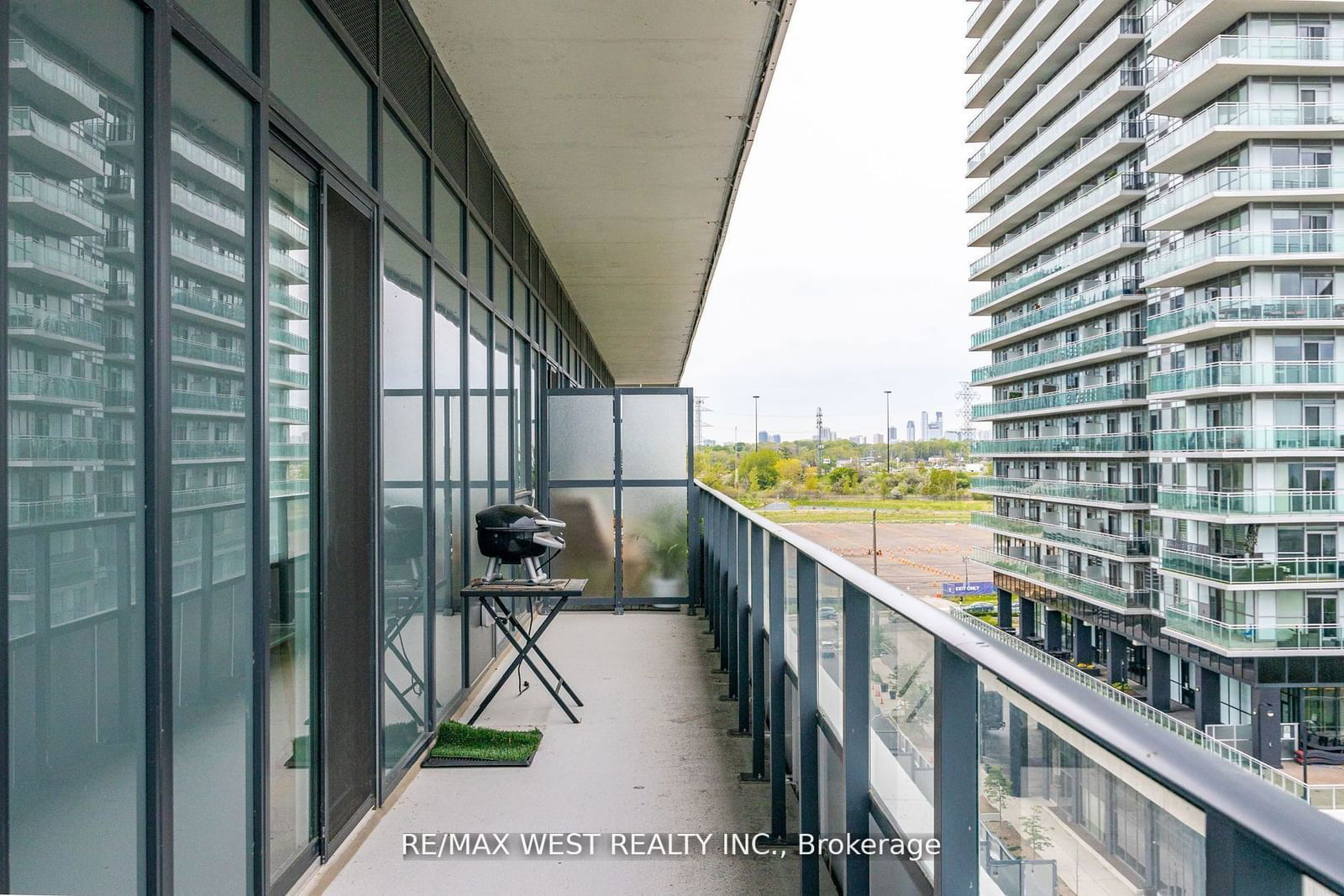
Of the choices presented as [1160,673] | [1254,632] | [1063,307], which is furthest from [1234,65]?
[1160,673]

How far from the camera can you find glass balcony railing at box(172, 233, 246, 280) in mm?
1792

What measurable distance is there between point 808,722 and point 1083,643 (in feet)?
115

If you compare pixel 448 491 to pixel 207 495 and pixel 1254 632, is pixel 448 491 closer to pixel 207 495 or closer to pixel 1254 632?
pixel 207 495

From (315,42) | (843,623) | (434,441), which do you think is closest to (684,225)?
(434,441)

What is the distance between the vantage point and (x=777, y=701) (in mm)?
3064

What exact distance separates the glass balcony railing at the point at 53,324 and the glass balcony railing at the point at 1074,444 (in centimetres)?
3355

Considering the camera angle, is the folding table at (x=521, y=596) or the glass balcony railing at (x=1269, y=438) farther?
the glass balcony railing at (x=1269, y=438)

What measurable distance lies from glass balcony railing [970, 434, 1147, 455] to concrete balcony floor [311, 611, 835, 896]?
29.9 m

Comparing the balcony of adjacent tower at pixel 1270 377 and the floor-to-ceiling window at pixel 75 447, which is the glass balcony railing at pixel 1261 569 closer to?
the balcony of adjacent tower at pixel 1270 377

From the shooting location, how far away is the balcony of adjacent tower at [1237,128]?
16.8m

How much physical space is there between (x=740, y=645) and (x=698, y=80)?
2.87 m

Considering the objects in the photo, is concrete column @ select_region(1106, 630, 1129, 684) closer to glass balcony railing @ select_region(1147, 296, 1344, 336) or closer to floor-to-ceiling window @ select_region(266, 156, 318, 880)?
glass balcony railing @ select_region(1147, 296, 1344, 336)

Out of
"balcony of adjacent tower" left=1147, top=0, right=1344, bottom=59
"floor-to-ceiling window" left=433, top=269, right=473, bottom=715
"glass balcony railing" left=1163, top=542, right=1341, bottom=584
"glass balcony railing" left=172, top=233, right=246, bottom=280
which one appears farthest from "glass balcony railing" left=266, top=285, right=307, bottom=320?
"glass balcony railing" left=1163, top=542, right=1341, bottom=584

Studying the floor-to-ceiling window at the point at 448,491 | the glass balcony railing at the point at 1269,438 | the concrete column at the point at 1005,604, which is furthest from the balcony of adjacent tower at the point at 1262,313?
the concrete column at the point at 1005,604
